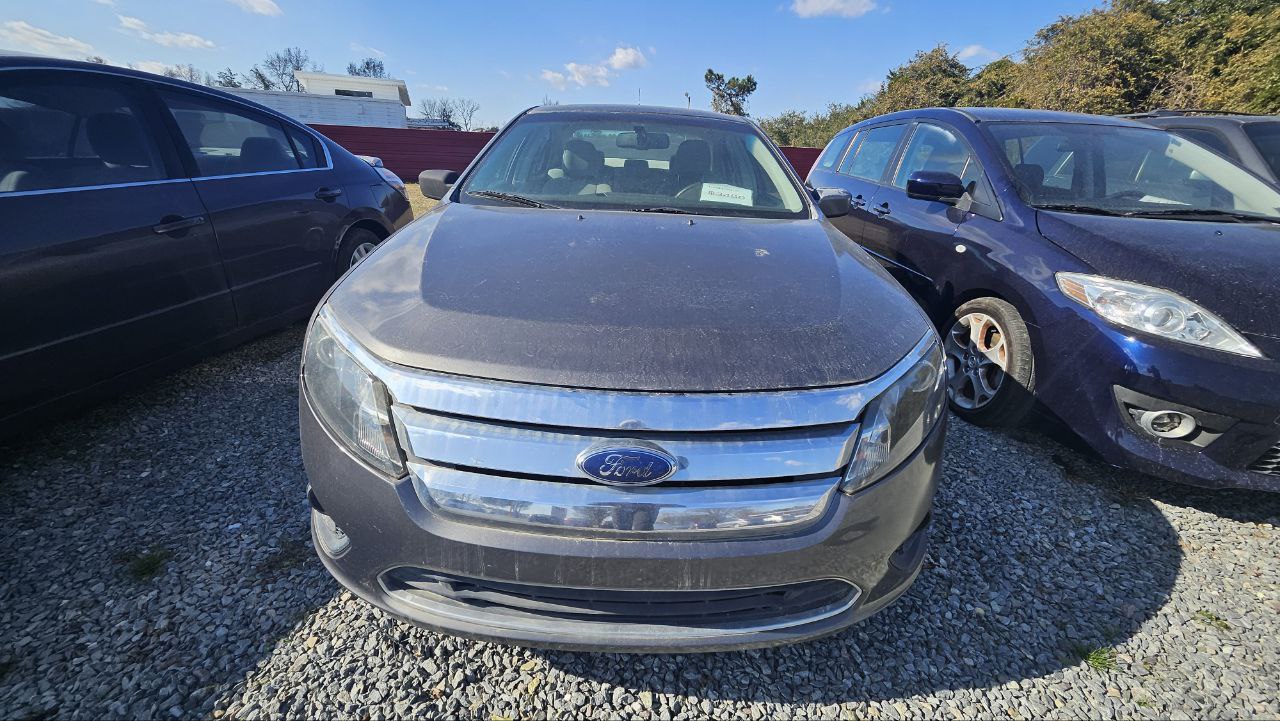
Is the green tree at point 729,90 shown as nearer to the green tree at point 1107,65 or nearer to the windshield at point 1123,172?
the green tree at point 1107,65

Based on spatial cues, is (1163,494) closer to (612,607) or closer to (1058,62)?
(612,607)

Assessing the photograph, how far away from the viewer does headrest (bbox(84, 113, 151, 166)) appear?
260 cm

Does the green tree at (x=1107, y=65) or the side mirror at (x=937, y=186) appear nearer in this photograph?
the side mirror at (x=937, y=186)

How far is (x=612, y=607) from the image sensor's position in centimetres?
127

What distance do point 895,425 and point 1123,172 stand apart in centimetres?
304

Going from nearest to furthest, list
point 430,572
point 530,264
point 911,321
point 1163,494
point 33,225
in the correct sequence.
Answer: point 430,572
point 911,321
point 530,264
point 33,225
point 1163,494

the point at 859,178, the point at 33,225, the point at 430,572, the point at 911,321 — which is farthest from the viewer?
the point at 859,178

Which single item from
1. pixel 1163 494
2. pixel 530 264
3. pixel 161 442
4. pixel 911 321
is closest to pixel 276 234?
pixel 161 442

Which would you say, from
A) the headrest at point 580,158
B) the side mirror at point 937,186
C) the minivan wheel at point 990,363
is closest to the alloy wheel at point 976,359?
the minivan wheel at point 990,363

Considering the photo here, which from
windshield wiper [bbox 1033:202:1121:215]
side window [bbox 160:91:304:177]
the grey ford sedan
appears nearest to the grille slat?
the grey ford sedan

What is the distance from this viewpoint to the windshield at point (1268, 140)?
14.4 feet

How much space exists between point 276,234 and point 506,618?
305cm

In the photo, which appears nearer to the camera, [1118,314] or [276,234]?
[1118,314]

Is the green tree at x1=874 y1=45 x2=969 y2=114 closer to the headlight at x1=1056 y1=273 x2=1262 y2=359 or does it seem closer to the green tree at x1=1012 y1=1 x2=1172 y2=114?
the green tree at x1=1012 y1=1 x2=1172 y2=114
